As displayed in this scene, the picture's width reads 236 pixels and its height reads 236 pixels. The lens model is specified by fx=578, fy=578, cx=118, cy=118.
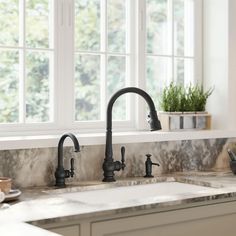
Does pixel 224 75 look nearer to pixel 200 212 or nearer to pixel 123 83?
pixel 123 83

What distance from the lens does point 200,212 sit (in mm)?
2623

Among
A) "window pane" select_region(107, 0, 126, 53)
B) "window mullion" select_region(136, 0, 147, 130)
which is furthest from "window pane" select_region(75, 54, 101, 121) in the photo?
"window mullion" select_region(136, 0, 147, 130)

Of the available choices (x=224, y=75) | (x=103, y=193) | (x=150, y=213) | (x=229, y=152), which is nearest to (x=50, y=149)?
(x=103, y=193)

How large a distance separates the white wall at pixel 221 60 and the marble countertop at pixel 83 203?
686 mm

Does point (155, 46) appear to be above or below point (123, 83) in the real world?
above

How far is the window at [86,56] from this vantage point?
3.15m

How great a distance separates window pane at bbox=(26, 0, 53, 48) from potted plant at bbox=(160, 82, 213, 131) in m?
0.84

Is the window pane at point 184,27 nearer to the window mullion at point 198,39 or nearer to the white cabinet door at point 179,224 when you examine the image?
the window mullion at point 198,39

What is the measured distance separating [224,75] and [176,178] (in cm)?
89

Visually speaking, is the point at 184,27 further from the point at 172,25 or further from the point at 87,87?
the point at 87,87

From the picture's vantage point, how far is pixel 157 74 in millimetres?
3748

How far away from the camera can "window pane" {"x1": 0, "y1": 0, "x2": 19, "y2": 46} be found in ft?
10.2

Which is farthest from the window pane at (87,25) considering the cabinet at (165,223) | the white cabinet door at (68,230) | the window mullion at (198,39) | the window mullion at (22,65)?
the white cabinet door at (68,230)

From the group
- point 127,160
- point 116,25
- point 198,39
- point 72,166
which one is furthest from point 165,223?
point 198,39
